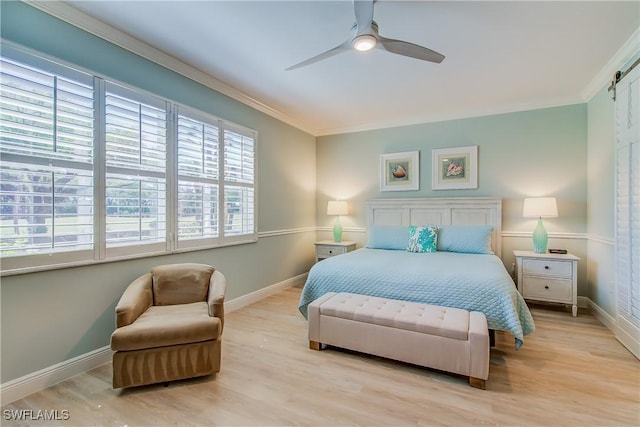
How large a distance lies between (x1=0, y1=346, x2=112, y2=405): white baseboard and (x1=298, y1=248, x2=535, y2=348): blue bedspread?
1.79m

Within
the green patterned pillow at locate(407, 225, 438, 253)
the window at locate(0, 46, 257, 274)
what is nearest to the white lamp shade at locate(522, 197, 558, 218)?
the green patterned pillow at locate(407, 225, 438, 253)

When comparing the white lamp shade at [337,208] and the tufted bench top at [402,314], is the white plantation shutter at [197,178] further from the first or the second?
the white lamp shade at [337,208]

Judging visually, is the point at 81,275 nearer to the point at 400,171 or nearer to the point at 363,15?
the point at 363,15

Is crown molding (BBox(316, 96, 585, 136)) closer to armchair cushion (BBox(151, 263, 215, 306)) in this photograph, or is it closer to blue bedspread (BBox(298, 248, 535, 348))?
blue bedspread (BBox(298, 248, 535, 348))

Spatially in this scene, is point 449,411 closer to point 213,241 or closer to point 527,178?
point 213,241

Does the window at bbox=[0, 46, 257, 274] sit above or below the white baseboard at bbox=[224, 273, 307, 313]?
above

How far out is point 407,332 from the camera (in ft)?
7.36

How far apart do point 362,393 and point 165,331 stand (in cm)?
144

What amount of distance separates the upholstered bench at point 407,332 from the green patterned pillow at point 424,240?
1446 mm

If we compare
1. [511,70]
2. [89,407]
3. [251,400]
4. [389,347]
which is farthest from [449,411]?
[511,70]

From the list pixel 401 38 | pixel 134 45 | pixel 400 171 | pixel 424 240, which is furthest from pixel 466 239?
pixel 134 45

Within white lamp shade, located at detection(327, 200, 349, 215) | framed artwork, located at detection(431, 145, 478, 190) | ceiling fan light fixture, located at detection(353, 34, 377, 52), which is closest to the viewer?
ceiling fan light fixture, located at detection(353, 34, 377, 52)

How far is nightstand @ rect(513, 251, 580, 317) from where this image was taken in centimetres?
349

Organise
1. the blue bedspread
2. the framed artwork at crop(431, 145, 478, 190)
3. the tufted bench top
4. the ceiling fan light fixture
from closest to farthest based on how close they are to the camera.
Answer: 1. the ceiling fan light fixture
2. the tufted bench top
3. the blue bedspread
4. the framed artwork at crop(431, 145, 478, 190)
